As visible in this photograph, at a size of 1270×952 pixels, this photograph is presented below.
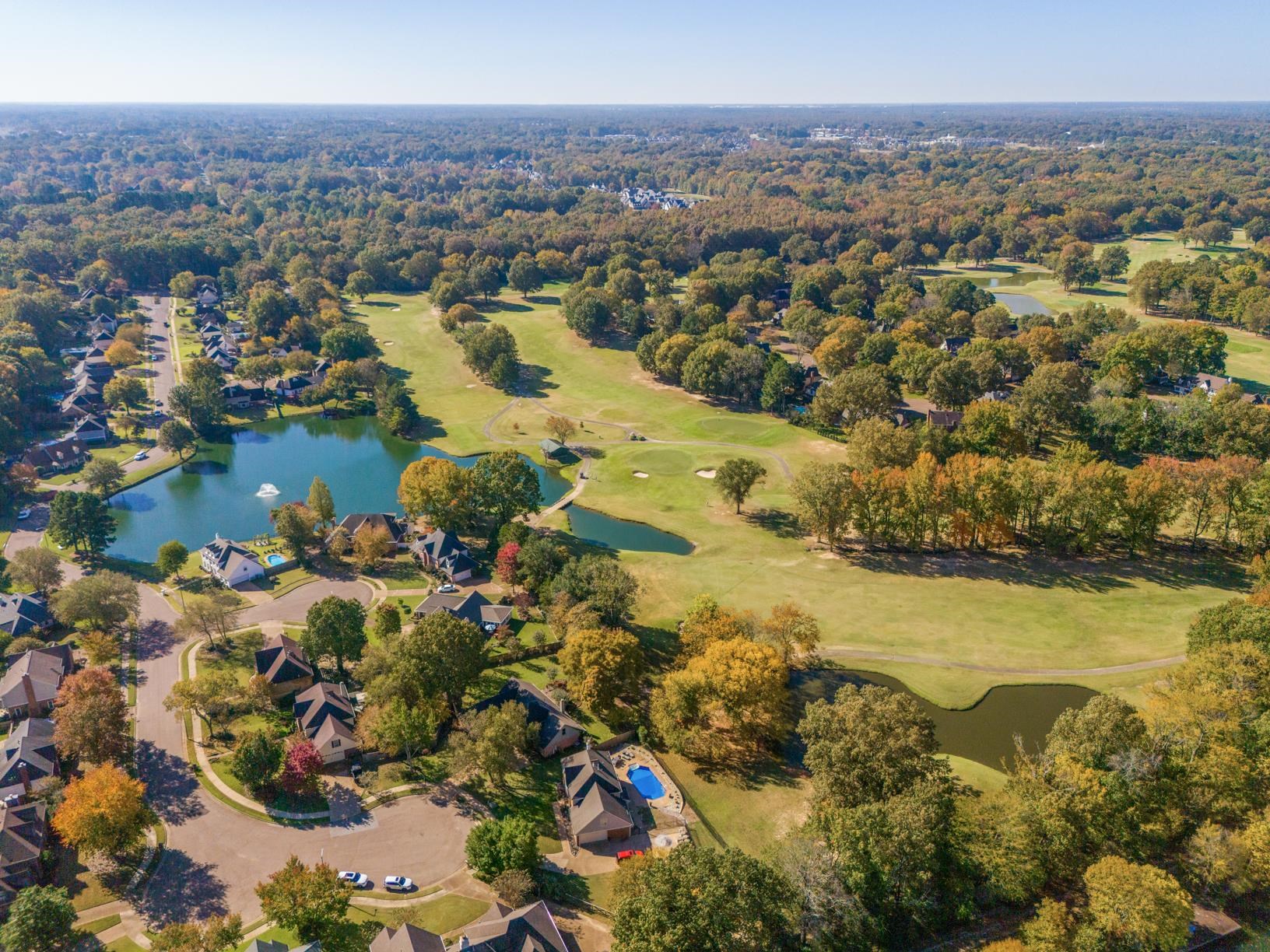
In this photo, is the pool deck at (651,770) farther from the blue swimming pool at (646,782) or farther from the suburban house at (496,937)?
the suburban house at (496,937)

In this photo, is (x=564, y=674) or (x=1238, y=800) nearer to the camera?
(x=1238, y=800)

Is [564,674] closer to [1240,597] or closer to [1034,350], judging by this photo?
[1240,597]

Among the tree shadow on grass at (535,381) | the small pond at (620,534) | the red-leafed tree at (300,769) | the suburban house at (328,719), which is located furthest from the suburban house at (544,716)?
the tree shadow on grass at (535,381)

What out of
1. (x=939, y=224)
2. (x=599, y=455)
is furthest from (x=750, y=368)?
(x=939, y=224)

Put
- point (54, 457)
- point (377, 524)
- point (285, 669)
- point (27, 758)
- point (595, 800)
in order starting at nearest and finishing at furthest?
1. point (595, 800)
2. point (27, 758)
3. point (285, 669)
4. point (377, 524)
5. point (54, 457)

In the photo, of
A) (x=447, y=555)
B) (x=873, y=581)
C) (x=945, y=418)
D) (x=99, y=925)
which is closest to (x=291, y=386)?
(x=447, y=555)

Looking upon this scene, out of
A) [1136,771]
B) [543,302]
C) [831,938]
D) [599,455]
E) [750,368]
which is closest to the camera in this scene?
[831,938]

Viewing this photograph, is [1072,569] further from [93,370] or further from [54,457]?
[93,370]
